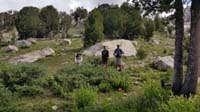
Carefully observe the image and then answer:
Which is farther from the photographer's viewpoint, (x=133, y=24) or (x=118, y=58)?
(x=133, y=24)

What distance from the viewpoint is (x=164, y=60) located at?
27141mm

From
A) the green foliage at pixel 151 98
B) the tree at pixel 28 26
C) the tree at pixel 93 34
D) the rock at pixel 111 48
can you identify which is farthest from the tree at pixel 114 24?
the green foliage at pixel 151 98

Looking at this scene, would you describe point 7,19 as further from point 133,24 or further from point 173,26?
point 173,26

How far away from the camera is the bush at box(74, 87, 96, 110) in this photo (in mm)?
15508

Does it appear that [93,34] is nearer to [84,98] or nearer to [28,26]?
[84,98]

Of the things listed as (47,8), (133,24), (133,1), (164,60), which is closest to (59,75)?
(133,1)

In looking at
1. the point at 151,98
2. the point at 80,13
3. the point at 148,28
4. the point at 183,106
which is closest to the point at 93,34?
the point at 148,28

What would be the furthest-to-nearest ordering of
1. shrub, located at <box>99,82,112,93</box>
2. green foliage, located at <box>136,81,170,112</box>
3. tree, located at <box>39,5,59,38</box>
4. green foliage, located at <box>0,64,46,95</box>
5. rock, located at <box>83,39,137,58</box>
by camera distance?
tree, located at <box>39,5,59,38</box> < rock, located at <box>83,39,137,58</box> < shrub, located at <box>99,82,112,93</box> < green foliage, located at <box>0,64,46,95</box> < green foliage, located at <box>136,81,170,112</box>

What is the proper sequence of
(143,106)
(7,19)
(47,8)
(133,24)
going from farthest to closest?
(7,19) → (47,8) → (133,24) → (143,106)

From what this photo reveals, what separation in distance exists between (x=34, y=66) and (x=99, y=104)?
5.71 metres

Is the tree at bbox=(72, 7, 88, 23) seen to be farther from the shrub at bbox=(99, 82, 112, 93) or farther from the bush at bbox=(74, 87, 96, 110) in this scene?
the bush at bbox=(74, 87, 96, 110)

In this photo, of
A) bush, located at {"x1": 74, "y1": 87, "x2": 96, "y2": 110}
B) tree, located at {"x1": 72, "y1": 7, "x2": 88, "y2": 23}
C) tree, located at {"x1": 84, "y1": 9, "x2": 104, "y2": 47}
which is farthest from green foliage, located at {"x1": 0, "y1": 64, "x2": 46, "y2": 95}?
tree, located at {"x1": 72, "y1": 7, "x2": 88, "y2": 23}

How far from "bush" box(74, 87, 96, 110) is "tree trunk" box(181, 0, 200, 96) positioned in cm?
330

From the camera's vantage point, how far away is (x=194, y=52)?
14859mm
